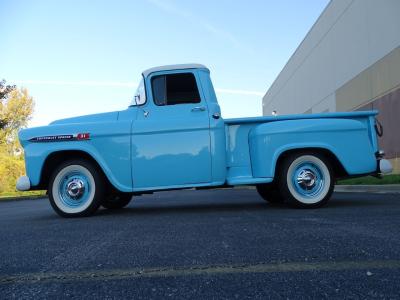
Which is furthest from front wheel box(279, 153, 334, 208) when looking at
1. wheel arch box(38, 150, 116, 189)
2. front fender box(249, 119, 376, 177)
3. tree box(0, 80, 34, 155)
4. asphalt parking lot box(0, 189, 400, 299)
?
tree box(0, 80, 34, 155)

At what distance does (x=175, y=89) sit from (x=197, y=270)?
423 centimetres

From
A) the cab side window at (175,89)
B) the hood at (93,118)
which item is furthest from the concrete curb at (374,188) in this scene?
the hood at (93,118)

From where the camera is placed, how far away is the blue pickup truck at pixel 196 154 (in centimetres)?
583

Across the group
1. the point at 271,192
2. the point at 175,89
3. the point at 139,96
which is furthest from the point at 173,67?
the point at 271,192

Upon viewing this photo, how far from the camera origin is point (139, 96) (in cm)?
645

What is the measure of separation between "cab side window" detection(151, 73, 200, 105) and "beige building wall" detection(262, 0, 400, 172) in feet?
35.0

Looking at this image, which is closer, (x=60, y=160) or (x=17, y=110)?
(x=60, y=160)

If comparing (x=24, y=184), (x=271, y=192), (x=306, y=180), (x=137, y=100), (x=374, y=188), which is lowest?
(x=374, y=188)

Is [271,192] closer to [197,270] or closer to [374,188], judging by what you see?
[374,188]

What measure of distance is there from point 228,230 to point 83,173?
2.87 m

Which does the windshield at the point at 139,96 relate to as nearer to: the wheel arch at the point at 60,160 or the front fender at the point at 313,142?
the wheel arch at the point at 60,160

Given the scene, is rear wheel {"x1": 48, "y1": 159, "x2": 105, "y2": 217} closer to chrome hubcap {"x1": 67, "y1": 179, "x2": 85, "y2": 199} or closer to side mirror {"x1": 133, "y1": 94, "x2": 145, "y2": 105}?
chrome hubcap {"x1": 67, "y1": 179, "x2": 85, "y2": 199}

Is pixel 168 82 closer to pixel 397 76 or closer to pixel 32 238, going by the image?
pixel 32 238

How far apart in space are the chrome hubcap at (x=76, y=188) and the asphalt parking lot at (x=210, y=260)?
1.57 meters
